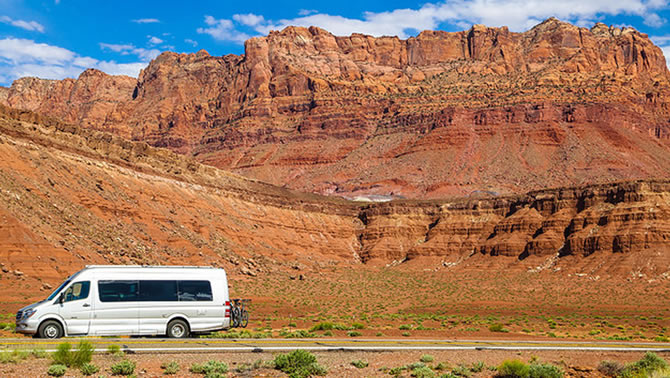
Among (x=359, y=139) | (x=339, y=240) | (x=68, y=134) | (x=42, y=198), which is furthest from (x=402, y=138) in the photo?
(x=42, y=198)

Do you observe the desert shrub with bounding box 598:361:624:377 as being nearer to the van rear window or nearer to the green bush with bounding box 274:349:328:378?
the green bush with bounding box 274:349:328:378

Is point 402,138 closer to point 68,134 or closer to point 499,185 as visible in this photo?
point 499,185

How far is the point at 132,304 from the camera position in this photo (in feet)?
64.5

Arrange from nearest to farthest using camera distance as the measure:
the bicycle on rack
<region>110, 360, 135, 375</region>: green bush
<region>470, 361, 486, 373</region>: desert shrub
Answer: <region>110, 360, 135, 375</region>: green bush < <region>470, 361, 486, 373</region>: desert shrub < the bicycle on rack

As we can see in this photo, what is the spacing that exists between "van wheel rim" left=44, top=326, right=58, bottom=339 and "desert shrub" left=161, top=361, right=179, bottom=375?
555 cm

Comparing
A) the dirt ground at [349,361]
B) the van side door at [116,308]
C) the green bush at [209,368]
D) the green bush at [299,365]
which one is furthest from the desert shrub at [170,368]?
the van side door at [116,308]

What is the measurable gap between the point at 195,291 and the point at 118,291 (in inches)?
86.8

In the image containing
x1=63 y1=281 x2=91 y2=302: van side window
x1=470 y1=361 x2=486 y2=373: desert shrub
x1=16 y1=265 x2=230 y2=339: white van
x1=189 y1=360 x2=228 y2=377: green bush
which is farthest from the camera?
x1=63 y1=281 x2=91 y2=302: van side window

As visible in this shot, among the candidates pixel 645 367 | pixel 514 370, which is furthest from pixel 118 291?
pixel 645 367

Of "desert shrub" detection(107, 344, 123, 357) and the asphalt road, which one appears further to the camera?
the asphalt road

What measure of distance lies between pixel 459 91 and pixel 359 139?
103 feet

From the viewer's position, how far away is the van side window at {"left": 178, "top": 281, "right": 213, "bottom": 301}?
66.5 feet

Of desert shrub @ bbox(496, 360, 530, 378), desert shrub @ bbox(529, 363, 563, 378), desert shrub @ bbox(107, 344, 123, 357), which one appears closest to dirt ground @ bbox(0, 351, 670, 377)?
desert shrub @ bbox(107, 344, 123, 357)

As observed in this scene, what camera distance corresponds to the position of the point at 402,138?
178 meters
